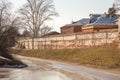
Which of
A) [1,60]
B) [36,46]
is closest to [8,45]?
[1,60]

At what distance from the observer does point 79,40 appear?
53.1 m

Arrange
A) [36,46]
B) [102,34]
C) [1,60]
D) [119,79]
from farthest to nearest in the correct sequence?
[36,46]
[102,34]
[1,60]
[119,79]

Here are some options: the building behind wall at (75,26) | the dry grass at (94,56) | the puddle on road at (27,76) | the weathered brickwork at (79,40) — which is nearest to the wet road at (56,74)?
the puddle on road at (27,76)

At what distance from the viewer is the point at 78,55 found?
47.9 meters

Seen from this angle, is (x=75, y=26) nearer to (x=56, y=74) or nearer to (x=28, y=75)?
(x=56, y=74)

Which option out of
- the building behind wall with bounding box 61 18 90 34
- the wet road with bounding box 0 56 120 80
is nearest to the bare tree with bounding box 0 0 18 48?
the wet road with bounding box 0 56 120 80

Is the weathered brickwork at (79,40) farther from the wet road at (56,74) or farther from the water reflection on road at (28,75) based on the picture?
the water reflection on road at (28,75)

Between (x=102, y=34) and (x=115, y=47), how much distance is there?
3.67 metres

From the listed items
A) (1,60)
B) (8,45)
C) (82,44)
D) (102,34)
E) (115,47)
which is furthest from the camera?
(82,44)

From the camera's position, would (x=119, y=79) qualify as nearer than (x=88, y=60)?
Yes

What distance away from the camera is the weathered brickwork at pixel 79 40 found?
45.0m

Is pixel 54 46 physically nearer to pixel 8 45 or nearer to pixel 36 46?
pixel 36 46

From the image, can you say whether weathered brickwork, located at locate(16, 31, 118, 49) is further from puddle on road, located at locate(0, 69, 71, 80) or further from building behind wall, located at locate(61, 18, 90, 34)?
puddle on road, located at locate(0, 69, 71, 80)

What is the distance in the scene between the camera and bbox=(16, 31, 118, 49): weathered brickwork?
45047 mm
